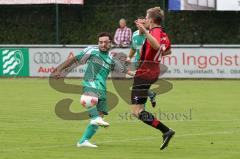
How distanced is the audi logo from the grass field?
591 cm

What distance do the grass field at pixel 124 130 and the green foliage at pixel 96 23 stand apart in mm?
9655

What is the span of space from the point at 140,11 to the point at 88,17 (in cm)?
246

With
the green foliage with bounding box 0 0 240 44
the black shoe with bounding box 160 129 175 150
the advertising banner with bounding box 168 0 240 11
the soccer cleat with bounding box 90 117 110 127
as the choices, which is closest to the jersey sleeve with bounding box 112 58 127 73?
the soccer cleat with bounding box 90 117 110 127

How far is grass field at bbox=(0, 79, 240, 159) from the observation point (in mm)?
12703

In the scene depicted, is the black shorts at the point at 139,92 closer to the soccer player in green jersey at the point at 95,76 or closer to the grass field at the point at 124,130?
the soccer player in green jersey at the point at 95,76

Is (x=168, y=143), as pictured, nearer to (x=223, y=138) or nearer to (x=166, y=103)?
(x=223, y=138)

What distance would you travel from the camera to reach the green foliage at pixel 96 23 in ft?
113

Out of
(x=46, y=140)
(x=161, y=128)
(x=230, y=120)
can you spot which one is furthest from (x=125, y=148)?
(x=230, y=120)

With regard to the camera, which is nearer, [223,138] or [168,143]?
[168,143]

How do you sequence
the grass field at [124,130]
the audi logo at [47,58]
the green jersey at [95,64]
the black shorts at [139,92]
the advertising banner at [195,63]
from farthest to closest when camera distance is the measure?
the audi logo at [47,58]
the advertising banner at [195,63]
the green jersey at [95,64]
the black shorts at [139,92]
the grass field at [124,130]

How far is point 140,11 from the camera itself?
35.3 m

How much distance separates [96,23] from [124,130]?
20.9 metres

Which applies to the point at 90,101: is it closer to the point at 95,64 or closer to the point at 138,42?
the point at 95,64

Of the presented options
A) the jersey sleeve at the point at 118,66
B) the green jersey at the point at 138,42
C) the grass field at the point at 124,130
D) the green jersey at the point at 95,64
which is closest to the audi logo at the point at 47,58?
the grass field at the point at 124,130
